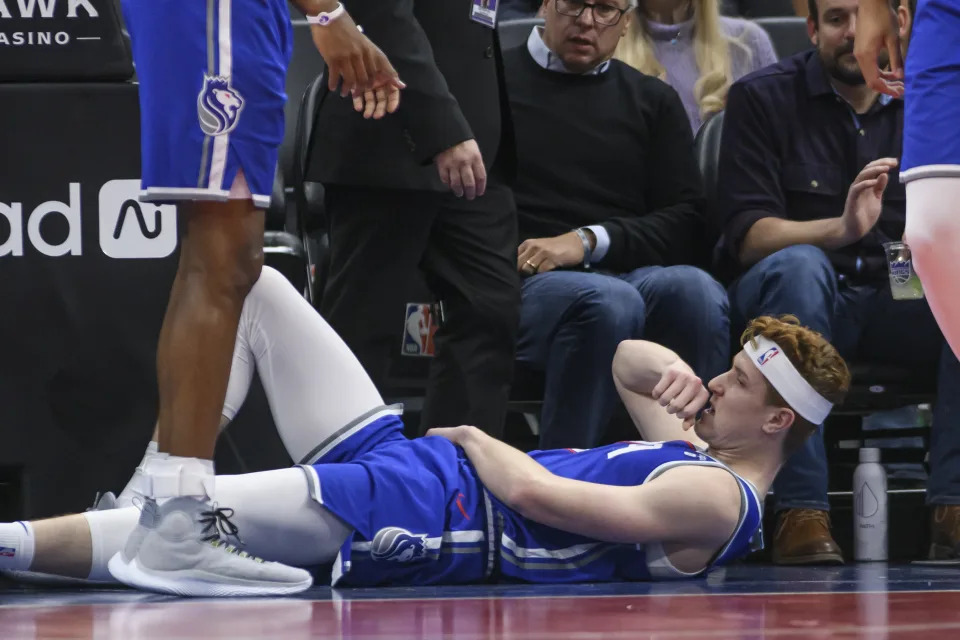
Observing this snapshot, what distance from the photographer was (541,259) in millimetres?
3602

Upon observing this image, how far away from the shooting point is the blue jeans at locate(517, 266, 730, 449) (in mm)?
3383

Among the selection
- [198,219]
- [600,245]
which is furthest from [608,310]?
[198,219]

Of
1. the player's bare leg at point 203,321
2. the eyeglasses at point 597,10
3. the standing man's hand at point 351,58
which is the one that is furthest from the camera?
the eyeglasses at point 597,10

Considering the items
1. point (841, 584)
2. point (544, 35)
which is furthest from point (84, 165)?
point (841, 584)

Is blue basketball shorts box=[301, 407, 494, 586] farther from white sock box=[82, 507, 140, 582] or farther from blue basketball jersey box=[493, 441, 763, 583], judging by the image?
white sock box=[82, 507, 140, 582]

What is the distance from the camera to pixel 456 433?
2.85m

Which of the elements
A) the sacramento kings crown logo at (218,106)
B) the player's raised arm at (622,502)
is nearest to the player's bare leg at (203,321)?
the sacramento kings crown logo at (218,106)

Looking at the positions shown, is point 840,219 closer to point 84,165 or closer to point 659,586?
point 659,586

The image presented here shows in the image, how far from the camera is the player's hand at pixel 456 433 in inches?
111

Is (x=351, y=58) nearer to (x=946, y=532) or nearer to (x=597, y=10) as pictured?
(x=597, y=10)

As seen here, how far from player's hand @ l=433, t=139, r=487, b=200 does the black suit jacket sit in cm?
2

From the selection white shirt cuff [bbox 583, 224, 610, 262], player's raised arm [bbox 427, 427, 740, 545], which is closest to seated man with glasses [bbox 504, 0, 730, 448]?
white shirt cuff [bbox 583, 224, 610, 262]

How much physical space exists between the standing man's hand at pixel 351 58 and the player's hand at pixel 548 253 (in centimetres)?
96

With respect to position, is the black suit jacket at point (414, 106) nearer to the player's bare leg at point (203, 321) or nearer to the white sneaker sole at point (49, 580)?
the player's bare leg at point (203, 321)
